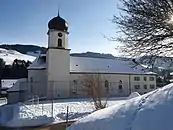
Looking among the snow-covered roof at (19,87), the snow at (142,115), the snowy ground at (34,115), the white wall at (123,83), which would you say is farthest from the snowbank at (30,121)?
the white wall at (123,83)

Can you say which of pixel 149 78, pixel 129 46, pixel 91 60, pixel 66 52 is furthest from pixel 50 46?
pixel 129 46

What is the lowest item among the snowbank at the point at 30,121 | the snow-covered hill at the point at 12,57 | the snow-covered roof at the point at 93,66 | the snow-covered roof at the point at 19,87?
the snowbank at the point at 30,121

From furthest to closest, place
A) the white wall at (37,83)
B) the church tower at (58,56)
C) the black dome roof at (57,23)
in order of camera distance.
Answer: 1. the black dome roof at (57,23)
2. the church tower at (58,56)
3. the white wall at (37,83)

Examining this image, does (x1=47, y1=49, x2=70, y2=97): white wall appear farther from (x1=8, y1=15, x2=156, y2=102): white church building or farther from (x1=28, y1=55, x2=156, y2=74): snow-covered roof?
(x1=28, y1=55, x2=156, y2=74): snow-covered roof

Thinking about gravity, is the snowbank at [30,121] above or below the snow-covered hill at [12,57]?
below

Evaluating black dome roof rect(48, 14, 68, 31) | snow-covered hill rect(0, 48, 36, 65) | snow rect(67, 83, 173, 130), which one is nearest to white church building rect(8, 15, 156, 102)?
black dome roof rect(48, 14, 68, 31)

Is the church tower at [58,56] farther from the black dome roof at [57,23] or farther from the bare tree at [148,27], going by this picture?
the bare tree at [148,27]

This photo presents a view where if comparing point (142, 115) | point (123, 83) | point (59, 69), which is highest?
point (59, 69)

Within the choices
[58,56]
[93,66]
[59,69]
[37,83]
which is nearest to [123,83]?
[93,66]

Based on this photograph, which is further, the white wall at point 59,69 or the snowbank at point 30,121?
the white wall at point 59,69

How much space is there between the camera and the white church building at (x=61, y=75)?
120 ft

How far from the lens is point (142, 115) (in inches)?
96.3

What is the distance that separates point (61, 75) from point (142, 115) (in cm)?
3538

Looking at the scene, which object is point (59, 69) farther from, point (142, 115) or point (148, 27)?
point (142, 115)
